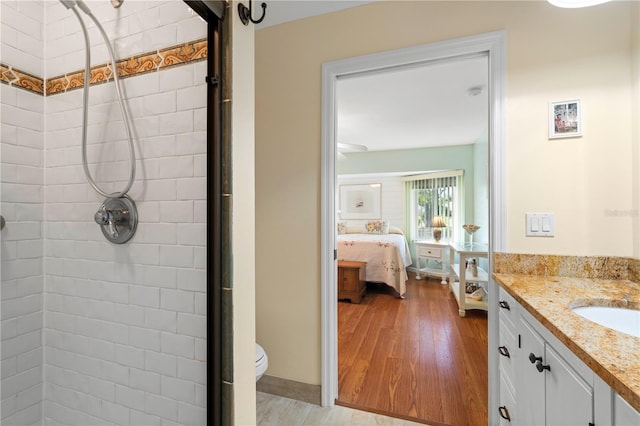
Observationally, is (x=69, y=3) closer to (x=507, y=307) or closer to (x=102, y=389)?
(x=102, y=389)

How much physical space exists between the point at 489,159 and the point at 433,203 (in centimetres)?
453

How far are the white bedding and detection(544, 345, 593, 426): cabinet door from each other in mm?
3265

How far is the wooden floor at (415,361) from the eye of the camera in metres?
1.80

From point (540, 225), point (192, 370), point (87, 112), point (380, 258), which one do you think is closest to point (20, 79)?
point (87, 112)

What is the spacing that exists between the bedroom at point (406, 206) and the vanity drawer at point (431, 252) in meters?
0.10

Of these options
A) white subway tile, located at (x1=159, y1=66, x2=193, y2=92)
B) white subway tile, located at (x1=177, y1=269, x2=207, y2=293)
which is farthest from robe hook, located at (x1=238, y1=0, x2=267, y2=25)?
white subway tile, located at (x1=177, y1=269, x2=207, y2=293)

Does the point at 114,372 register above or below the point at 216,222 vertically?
below

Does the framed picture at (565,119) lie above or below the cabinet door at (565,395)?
above

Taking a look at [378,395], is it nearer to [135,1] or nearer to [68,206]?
[68,206]

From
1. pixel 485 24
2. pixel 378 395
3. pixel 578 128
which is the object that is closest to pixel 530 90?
pixel 578 128

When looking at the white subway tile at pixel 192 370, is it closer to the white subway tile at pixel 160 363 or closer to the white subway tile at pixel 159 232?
the white subway tile at pixel 160 363

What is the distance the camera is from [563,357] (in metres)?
0.82

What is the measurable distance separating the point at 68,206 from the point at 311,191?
1.18 m

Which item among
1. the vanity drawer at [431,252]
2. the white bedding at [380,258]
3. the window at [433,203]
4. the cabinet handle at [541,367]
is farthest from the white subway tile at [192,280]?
the window at [433,203]
